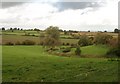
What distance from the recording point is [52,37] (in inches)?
3364

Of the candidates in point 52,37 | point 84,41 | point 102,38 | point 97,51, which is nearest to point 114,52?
point 97,51

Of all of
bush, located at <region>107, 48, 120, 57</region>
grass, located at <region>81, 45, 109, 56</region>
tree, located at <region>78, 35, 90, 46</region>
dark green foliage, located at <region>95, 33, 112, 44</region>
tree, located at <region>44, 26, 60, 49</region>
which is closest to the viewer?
bush, located at <region>107, 48, 120, 57</region>

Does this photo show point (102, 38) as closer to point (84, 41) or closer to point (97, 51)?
point (97, 51)

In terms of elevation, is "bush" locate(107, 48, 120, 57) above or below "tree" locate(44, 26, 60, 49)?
below

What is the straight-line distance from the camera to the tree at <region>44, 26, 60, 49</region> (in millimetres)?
83875

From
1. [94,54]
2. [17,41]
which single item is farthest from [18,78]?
[17,41]

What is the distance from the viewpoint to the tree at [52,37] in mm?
83875

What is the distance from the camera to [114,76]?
22.0m

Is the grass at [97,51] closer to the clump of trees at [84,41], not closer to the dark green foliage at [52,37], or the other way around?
the clump of trees at [84,41]

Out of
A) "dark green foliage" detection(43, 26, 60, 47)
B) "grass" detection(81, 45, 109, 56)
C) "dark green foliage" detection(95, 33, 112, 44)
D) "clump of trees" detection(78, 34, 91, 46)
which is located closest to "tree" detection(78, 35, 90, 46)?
"clump of trees" detection(78, 34, 91, 46)

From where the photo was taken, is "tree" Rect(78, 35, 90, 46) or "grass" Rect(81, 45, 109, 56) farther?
"tree" Rect(78, 35, 90, 46)

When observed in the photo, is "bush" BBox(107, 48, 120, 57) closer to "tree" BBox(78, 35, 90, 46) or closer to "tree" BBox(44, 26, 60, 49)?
"tree" BBox(78, 35, 90, 46)

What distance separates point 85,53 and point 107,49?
6.10 m

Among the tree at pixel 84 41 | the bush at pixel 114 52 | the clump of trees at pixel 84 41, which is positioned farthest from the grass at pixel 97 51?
the tree at pixel 84 41
